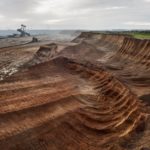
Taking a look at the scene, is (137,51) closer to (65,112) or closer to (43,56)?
(43,56)

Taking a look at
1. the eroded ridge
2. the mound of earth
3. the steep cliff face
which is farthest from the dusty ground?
the mound of earth

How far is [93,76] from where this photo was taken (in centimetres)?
2372

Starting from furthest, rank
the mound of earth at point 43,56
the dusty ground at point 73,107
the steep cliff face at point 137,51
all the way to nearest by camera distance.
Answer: the steep cliff face at point 137,51, the mound of earth at point 43,56, the dusty ground at point 73,107

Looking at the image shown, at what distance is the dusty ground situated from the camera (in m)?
12.4

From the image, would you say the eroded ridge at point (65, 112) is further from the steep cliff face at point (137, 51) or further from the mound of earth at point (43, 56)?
the steep cliff face at point (137, 51)

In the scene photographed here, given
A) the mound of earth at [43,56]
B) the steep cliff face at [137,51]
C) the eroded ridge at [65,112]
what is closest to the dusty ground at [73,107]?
the eroded ridge at [65,112]

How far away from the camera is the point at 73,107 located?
1622cm

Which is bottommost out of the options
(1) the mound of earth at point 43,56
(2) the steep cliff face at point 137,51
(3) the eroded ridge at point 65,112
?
(3) the eroded ridge at point 65,112

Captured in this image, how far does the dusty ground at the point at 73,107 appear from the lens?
12.4m

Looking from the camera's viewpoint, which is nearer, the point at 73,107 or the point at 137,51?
the point at 73,107

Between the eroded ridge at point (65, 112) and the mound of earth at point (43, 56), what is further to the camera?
the mound of earth at point (43, 56)

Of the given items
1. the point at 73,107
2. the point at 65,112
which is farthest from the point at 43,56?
the point at 65,112

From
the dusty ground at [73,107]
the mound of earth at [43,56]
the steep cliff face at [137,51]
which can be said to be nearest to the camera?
the dusty ground at [73,107]

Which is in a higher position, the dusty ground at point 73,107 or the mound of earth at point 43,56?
the mound of earth at point 43,56
